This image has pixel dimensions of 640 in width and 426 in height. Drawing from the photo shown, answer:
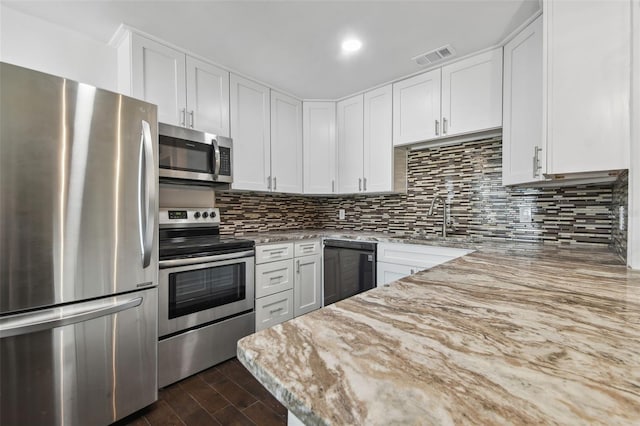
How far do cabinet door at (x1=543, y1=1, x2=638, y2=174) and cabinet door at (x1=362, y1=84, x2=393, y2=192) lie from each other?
1556 mm

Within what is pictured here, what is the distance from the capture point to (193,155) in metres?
2.14

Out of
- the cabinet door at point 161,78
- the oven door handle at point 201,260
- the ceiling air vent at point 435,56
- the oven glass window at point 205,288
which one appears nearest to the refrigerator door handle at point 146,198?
the oven door handle at point 201,260

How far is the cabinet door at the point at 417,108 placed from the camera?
8.21 ft

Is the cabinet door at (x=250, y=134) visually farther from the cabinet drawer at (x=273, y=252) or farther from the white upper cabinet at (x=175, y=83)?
the cabinet drawer at (x=273, y=252)

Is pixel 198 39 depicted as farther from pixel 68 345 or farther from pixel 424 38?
pixel 68 345

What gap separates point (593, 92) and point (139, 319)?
2.46 meters

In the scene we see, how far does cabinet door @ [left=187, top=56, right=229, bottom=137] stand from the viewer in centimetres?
225

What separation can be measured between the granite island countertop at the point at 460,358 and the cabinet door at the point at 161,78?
6.84 ft

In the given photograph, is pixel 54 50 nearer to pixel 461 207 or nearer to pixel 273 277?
pixel 273 277

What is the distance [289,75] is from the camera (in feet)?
8.59

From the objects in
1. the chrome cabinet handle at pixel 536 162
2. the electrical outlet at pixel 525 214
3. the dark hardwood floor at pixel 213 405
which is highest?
the chrome cabinet handle at pixel 536 162

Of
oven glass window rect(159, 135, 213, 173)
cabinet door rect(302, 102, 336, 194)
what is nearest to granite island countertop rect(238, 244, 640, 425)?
oven glass window rect(159, 135, 213, 173)

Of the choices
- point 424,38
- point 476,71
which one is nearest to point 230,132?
point 424,38

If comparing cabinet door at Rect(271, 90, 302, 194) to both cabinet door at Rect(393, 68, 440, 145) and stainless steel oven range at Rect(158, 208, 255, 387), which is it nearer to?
stainless steel oven range at Rect(158, 208, 255, 387)
